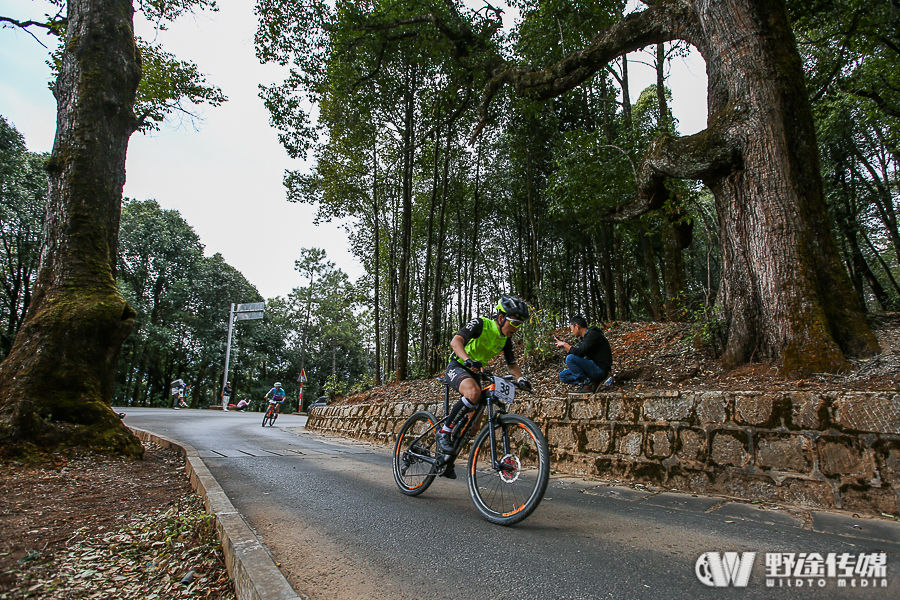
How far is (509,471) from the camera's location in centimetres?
324

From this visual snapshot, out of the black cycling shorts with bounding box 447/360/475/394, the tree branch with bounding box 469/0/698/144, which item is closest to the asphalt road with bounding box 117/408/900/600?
the black cycling shorts with bounding box 447/360/475/394

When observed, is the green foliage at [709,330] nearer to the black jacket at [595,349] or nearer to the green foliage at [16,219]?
the black jacket at [595,349]

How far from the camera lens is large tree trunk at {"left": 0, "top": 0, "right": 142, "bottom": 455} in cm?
517

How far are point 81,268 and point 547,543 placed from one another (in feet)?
21.6

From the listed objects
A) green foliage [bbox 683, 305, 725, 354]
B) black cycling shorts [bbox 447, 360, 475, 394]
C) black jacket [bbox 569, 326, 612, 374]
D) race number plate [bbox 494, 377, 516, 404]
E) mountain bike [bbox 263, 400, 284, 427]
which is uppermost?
green foliage [bbox 683, 305, 725, 354]

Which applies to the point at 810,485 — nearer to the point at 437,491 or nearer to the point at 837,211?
the point at 437,491

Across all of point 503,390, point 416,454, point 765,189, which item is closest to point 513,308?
point 503,390

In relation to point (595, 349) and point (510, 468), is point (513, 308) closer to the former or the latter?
point (510, 468)

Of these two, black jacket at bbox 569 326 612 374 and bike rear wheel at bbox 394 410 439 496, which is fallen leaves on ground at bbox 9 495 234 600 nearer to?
bike rear wheel at bbox 394 410 439 496

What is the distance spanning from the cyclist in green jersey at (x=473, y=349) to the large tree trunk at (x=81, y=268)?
14.3 ft

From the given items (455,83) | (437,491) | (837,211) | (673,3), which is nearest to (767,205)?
(673,3)

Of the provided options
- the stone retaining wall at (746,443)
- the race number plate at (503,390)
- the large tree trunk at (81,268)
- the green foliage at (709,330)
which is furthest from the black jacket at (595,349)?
the large tree trunk at (81,268)

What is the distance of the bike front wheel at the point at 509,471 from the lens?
298 centimetres

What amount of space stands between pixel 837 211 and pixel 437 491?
66.6 ft
